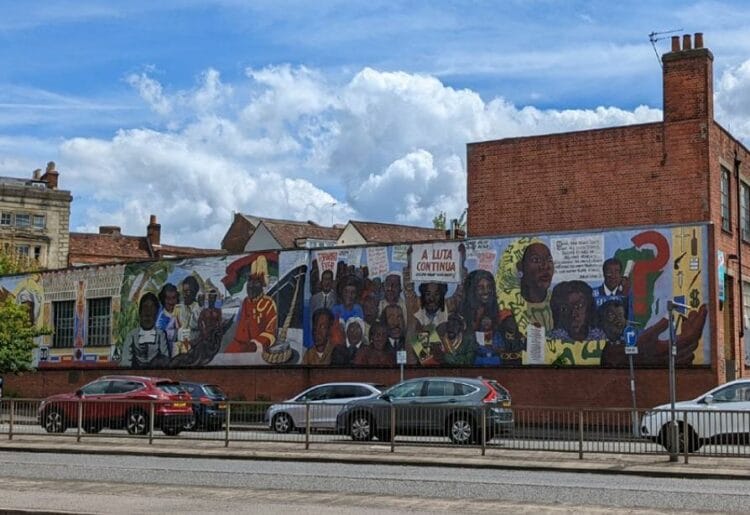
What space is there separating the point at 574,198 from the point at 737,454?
18.5 m

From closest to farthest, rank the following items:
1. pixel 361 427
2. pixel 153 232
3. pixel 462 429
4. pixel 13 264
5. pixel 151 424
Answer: pixel 462 429, pixel 151 424, pixel 361 427, pixel 13 264, pixel 153 232

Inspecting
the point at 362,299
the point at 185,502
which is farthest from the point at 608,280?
the point at 185,502

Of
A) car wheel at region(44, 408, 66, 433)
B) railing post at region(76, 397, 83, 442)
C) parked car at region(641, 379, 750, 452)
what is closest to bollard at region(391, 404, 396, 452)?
parked car at region(641, 379, 750, 452)

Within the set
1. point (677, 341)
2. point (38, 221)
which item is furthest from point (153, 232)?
point (677, 341)

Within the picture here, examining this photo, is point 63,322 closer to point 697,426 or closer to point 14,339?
point 14,339

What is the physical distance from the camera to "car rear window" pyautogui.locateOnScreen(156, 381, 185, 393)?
29703 millimetres

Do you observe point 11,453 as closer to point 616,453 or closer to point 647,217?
point 616,453

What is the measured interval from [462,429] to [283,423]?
5168 millimetres

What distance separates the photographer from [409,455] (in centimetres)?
2227

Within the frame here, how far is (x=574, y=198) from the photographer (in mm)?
37906

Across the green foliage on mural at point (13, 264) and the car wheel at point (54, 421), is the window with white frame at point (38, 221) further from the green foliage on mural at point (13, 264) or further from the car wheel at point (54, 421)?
the car wheel at point (54, 421)

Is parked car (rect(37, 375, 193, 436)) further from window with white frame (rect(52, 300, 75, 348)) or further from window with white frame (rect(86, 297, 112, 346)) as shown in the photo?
A: window with white frame (rect(52, 300, 75, 348))

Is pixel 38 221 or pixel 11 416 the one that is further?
pixel 38 221

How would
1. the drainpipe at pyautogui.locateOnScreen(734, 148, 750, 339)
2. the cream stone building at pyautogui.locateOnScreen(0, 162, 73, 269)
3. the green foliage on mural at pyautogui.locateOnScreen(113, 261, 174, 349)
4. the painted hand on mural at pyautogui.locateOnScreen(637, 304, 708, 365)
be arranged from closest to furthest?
the painted hand on mural at pyautogui.locateOnScreen(637, 304, 708, 365), the drainpipe at pyautogui.locateOnScreen(734, 148, 750, 339), the green foliage on mural at pyautogui.locateOnScreen(113, 261, 174, 349), the cream stone building at pyautogui.locateOnScreen(0, 162, 73, 269)
